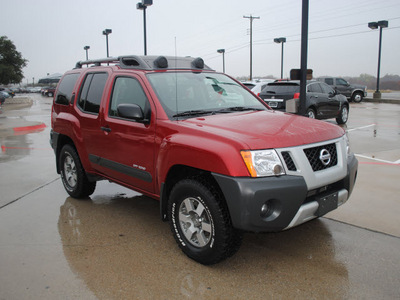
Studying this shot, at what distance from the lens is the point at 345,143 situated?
387 centimetres

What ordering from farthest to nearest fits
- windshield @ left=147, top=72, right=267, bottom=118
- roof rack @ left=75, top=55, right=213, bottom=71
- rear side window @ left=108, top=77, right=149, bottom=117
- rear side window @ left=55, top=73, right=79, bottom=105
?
rear side window @ left=55, top=73, right=79, bottom=105 → roof rack @ left=75, top=55, right=213, bottom=71 → rear side window @ left=108, top=77, right=149, bottom=117 → windshield @ left=147, top=72, right=267, bottom=118

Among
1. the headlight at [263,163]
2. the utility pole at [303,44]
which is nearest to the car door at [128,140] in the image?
the headlight at [263,163]

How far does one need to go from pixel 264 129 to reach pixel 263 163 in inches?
17.8

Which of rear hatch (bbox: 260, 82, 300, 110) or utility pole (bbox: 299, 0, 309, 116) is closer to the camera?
utility pole (bbox: 299, 0, 309, 116)

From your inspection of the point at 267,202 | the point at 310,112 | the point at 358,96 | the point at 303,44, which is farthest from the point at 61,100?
the point at 358,96

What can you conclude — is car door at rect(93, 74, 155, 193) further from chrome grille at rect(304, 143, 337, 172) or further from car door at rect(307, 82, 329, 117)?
car door at rect(307, 82, 329, 117)

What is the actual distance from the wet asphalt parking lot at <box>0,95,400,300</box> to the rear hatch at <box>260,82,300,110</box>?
6.88m

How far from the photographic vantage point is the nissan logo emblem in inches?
135

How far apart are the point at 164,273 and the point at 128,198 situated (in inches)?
94.7

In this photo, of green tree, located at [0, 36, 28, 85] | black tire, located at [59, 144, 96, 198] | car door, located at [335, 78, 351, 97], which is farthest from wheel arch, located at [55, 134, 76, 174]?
green tree, located at [0, 36, 28, 85]

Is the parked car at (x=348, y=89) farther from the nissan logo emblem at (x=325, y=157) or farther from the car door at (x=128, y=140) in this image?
the nissan logo emblem at (x=325, y=157)

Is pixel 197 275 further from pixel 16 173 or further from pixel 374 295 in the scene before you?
pixel 16 173

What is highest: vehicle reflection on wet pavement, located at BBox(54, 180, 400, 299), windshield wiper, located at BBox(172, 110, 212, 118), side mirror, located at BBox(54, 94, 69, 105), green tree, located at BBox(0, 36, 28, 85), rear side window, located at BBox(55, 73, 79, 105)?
green tree, located at BBox(0, 36, 28, 85)

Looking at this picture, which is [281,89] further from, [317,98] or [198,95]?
[198,95]
